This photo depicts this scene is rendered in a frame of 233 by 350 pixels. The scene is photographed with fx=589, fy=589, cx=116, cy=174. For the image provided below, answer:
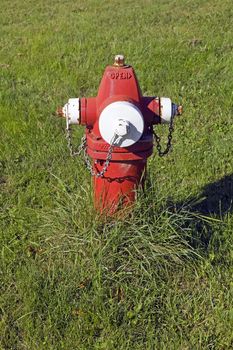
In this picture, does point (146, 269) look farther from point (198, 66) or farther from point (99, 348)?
point (198, 66)

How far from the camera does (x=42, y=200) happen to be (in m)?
3.87

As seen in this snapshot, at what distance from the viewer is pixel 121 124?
2.64 m

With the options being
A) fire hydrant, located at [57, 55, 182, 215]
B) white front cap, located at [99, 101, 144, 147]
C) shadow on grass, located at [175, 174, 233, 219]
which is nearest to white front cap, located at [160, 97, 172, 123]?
fire hydrant, located at [57, 55, 182, 215]

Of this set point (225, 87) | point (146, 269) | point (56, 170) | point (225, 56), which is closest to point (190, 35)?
point (225, 56)

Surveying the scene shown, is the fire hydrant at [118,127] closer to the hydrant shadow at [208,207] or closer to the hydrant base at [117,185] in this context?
the hydrant base at [117,185]

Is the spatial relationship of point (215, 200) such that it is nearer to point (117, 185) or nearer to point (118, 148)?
point (117, 185)

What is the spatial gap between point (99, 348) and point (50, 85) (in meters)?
3.69

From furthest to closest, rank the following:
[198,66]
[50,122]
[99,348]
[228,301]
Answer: [198,66] < [50,122] < [228,301] < [99,348]

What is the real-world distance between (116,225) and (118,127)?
0.56 metres

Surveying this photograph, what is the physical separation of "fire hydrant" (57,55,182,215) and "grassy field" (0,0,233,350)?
14cm

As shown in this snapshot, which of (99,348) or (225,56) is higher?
(225,56)

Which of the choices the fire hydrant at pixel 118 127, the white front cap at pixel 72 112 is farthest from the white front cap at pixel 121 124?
the white front cap at pixel 72 112

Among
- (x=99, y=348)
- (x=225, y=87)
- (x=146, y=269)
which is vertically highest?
(x=225, y=87)

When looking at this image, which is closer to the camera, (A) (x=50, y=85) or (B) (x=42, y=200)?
(B) (x=42, y=200)
